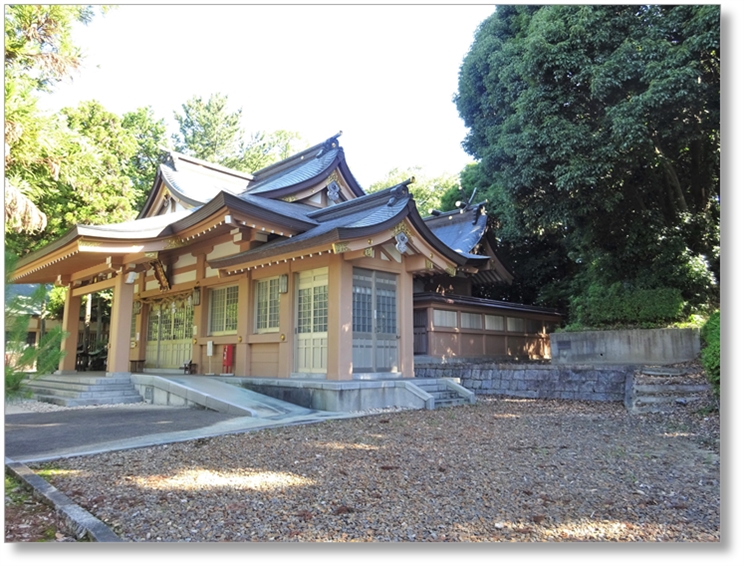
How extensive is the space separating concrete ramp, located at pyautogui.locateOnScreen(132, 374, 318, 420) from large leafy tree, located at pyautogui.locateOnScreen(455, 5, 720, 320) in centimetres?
787

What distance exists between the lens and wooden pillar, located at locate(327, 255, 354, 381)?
9406 millimetres

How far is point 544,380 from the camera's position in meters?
11.2

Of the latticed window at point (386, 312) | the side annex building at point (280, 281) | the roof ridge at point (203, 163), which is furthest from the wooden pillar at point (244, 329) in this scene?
the roof ridge at point (203, 163)

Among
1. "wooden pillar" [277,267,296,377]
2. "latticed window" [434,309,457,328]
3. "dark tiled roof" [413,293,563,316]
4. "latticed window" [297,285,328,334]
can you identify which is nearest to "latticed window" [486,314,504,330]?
"dark tiled roof" [413,293,563,316]

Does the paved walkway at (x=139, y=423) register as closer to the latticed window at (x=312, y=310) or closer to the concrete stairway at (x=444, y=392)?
the latticed window at (x=312, y=310)

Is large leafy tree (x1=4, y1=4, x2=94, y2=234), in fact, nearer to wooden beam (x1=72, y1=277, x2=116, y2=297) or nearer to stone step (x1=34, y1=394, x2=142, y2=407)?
wooden beam (x1=72, y1=277, x2=116, y2=297)

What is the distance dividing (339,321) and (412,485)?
5.28 meters

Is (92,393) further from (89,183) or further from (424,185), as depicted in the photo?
(424,185)

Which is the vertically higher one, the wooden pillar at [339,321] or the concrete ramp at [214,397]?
the wooden pillar at [339,321]

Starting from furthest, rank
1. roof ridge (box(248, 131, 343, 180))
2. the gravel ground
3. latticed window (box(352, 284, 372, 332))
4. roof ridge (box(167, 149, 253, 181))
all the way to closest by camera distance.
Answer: roof ridge (box(167, 149, 253, 181)) < roof ridge (box(248, 131, 343, 180)) < latticed window (box(352, 284, 372, 332)) < the gravel ground

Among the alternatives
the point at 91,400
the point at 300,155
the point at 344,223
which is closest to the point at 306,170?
the point at 300,155

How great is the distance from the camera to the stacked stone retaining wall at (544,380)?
10.2m

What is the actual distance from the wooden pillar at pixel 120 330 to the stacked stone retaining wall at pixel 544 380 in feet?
24.2

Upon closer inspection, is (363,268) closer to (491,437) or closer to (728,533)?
(491,437)
